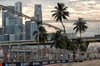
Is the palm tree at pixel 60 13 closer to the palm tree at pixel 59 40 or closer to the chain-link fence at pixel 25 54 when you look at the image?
the palm tree at pixel 59 40

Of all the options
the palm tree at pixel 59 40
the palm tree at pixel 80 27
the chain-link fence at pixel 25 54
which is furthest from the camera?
the palm tree at pixel 80 27

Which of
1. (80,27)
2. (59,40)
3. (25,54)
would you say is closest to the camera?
(25,54)

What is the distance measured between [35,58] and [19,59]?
239 inches

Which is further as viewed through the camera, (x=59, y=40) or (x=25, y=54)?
(x=59, y=40)

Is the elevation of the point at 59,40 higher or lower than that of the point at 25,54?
lower

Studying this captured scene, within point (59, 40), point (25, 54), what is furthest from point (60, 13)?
point (25, 54)

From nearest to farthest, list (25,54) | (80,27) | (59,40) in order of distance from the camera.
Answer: (25,54) < (59,40) < (80,27)

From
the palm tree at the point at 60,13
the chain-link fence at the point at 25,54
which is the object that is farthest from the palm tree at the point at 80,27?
the chain-link fence at the point at 25,54

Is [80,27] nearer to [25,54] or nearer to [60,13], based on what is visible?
[60,13]

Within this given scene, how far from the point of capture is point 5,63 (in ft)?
88.9

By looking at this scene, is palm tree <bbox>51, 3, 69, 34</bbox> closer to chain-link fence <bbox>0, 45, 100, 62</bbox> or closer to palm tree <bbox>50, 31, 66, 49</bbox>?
palm tree <bbox>50, 31, 66, 49</bbox>

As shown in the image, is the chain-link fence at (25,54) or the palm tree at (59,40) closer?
the chain-link fence at (25,54)

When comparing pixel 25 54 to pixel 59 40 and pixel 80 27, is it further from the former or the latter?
pixel 80 27

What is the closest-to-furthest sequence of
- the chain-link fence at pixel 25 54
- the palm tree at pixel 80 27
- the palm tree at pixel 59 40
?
the chain-link fence at pixel 25 54
the palm tree at pixel 59 40
the palm tree at pixel 80 27
